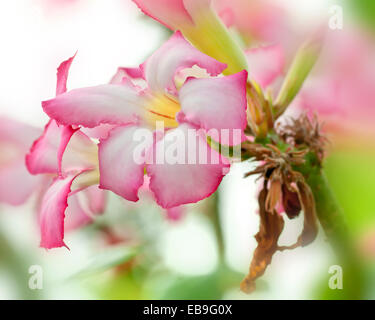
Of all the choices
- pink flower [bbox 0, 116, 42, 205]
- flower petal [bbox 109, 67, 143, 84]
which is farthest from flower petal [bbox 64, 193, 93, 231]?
flower petal [bbox 109, 67, 143, 84]

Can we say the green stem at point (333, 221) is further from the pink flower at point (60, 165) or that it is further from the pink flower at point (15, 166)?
the pink flower at point (15, 166)

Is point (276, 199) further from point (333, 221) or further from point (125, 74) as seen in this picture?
point (125, 74)

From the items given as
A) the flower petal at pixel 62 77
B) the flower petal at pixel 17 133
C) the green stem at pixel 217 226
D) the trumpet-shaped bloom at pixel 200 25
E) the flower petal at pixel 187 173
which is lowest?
the green stem at pixel 217 226

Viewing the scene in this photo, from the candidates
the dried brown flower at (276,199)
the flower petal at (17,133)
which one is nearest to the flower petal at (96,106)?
the dried brown flower at (276,199)
